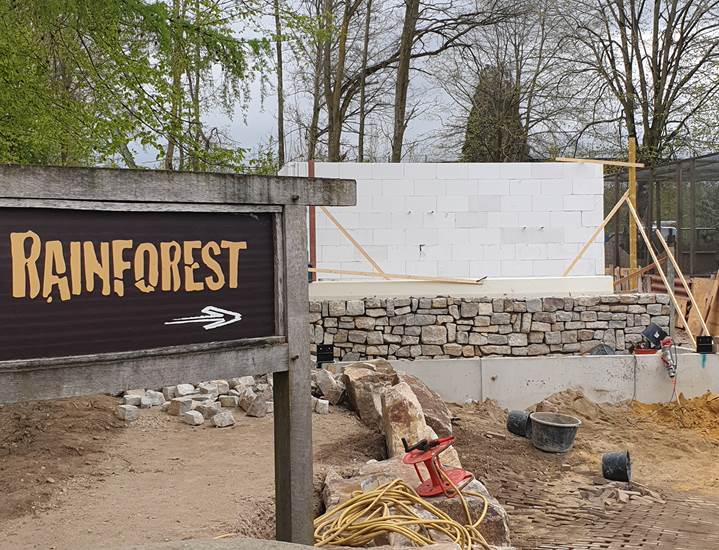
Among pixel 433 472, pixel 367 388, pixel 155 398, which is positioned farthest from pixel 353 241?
pixel 433 472

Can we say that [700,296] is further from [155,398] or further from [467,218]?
[155,398]

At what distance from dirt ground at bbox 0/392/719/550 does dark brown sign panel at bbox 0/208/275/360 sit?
1.89 metres

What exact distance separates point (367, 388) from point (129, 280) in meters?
5.33

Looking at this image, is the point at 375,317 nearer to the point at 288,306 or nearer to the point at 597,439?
the point at 597,439

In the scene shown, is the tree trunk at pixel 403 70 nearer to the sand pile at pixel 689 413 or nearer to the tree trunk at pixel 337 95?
the tree trunk at pixel 337 95

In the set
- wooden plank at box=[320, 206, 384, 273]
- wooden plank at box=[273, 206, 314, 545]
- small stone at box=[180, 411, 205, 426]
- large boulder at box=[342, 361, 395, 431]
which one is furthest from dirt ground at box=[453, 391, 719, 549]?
wooden plank at box=[320, 206, 384, 273]

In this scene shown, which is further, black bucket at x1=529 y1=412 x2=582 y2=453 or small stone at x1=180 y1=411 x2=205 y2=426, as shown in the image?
black bucket at x1=529 y1=412 x2=582 y2=453

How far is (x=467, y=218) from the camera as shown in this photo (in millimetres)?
12664

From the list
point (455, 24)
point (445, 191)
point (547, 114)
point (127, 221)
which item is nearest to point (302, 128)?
point (455, 24)

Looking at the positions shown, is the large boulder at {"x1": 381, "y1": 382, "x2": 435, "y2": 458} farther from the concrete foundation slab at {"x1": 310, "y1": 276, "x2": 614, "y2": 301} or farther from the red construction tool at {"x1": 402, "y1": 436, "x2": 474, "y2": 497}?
the concrete foundation slab at {"x1": 310, "y1": 276, "x2": 614, "y2": 301}

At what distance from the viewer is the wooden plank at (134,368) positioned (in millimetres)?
2973

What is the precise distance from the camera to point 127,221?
10.6 ft

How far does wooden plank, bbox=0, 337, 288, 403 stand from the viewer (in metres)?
2.97

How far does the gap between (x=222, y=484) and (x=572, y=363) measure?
21.6ft
